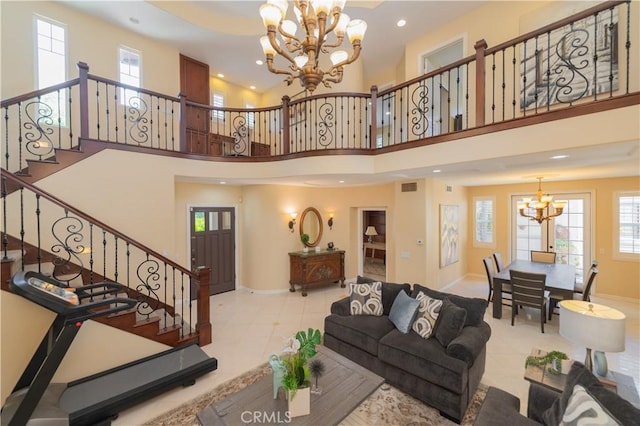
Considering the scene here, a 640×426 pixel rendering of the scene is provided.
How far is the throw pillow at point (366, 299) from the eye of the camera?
11.9ft

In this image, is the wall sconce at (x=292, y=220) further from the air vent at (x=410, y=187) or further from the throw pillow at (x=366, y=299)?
the throw pillow at (x=366, y=299)

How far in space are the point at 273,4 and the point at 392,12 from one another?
3829 millimetres

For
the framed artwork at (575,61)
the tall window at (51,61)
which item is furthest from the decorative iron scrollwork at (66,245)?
the framed artwork at (575,61)

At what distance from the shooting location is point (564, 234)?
6188 millimetres

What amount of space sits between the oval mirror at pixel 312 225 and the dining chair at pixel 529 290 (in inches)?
168

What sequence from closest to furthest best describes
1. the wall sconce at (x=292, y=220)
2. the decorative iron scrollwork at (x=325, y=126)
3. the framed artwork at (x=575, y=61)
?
the framed artwork at (x=575, y=61) → the decorative iron scrollwork at (x=325, y=126) → the wall sconce at (x=292, y=220)

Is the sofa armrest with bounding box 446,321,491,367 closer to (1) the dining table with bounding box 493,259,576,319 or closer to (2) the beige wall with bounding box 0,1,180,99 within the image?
(1) the dining table with bounding box 493,259,576,319

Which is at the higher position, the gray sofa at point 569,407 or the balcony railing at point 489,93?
the balcony railing at point 489,93

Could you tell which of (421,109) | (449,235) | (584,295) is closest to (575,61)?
(421,109)

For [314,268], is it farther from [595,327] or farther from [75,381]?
[595,327]

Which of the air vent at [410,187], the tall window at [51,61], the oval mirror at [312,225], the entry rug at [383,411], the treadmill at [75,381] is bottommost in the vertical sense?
the entry rug at [383,411]

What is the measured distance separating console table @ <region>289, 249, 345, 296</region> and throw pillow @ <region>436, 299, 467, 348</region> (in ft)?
12.2

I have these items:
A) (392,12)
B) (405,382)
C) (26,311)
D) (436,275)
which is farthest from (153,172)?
(436,275)

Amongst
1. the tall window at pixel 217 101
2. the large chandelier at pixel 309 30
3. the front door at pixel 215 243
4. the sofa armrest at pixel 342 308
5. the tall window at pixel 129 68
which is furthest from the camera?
the tall window at pixel 217 101
